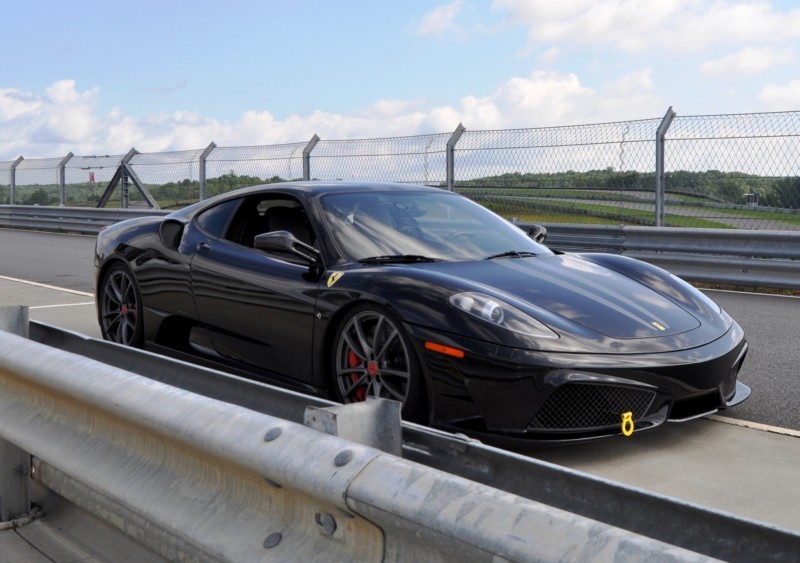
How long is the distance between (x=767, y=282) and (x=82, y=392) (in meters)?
9.44

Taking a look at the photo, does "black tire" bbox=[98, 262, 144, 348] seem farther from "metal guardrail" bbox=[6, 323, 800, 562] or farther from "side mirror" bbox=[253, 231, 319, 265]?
"metal guardrail" bbox=[6, 323, 800, 562]

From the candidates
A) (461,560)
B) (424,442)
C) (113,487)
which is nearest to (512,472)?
(424,442)

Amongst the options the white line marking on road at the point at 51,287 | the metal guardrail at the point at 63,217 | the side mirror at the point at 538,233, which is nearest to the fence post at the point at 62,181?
the metal guardrail at the point at 63,217

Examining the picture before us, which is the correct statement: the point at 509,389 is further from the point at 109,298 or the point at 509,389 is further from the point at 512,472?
the point at 109,298

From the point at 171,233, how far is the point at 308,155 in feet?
38.7

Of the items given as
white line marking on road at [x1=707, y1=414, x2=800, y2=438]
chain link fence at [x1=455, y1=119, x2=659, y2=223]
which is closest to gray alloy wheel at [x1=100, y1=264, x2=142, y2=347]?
white line marking on road at [x1=707, y1=414, x2=800, y2=438]

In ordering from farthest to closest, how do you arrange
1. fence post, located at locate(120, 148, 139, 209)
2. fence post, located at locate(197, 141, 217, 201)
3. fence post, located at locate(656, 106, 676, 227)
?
fence post, located at locate(120, 148, 139, 209) < fence post, located at locate(197, 141, 217, 201) < fence post, located at locate(656, 106, 676, 227)

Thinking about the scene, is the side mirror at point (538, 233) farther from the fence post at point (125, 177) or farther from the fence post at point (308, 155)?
the fence post at point (125, 177)

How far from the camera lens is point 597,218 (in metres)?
13.2

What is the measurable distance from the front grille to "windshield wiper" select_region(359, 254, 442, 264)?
1279mm

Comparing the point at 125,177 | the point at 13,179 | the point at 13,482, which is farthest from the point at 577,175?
the point at 13,179

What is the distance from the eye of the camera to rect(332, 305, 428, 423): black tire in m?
4.36

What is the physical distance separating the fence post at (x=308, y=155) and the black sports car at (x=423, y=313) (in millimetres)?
11223

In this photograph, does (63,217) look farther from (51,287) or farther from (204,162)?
(51,287)
